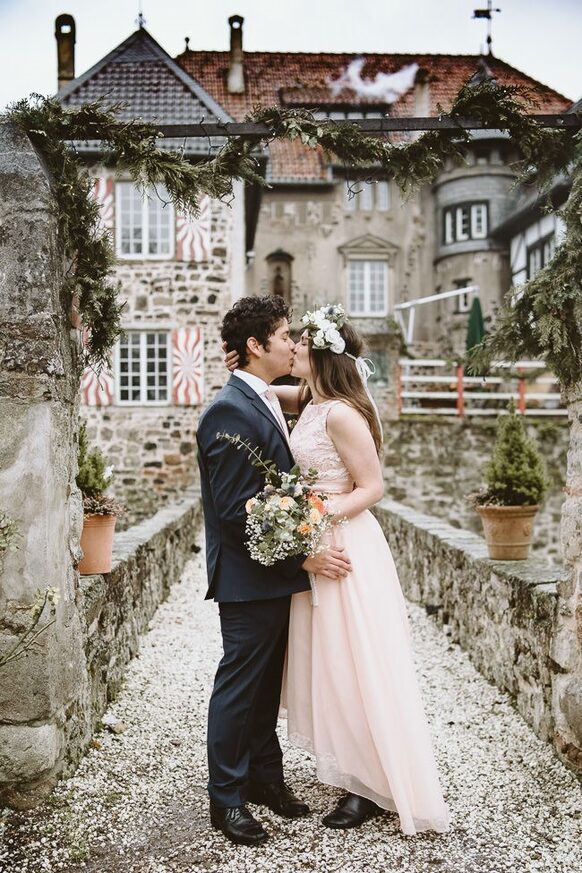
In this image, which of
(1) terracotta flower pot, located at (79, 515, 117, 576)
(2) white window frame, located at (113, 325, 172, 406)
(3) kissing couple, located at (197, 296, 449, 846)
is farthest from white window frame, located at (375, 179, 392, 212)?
(3) kissing couple, located at (197, 296, 449, 846)

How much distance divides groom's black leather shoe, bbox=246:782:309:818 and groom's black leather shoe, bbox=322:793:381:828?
13 centimetres

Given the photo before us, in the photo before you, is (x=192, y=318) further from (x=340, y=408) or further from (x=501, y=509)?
(x=340, y=408)

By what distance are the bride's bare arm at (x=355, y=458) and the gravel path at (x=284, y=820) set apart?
123 cm

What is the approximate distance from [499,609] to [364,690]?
1977 mm

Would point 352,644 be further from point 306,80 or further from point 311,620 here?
point 306,80

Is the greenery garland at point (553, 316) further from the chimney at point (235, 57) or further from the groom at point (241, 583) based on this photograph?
the chimney at point (235, 57)

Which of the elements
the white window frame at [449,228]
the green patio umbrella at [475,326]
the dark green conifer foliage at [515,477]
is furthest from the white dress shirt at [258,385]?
the white window frame at [449,228]

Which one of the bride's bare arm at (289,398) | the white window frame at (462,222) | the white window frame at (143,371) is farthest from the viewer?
the white window frame at (462,222)

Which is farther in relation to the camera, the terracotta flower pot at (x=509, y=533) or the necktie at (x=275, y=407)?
the terracotta flower pot at (x=509, y=533)

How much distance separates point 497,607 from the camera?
16.6ft

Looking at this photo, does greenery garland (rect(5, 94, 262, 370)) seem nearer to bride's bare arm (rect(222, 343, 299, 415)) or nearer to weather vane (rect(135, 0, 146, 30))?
bride's bare arm (rect(222, 343, 299, 415))

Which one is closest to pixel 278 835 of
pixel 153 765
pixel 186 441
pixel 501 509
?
pixel 153 765

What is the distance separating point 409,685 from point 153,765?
1.36 m

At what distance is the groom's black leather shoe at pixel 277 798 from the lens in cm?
339
